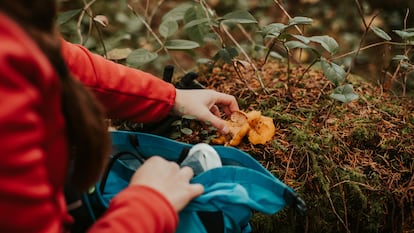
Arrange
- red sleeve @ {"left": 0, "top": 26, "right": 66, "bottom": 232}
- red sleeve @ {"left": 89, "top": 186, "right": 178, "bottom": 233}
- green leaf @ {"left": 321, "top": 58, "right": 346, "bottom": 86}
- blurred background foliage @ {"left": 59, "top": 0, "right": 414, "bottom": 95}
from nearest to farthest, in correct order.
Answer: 1. red sleeve @ {"left": 0, "top": 26, "right": 66, "bottom": 232}
2. red sleeve @ {"left": 89, "top": 186, "right": 178, "bottom": 233}
3. green leaf @ {"left": 321, "top": 58, "right": 346, "bottom": 86}
4. blurred background foliage @ {"left": 59, "top": 0, "right": 414, "bottom": 95}

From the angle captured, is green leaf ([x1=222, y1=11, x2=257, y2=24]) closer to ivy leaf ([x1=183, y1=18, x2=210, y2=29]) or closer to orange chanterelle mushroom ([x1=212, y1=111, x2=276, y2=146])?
ivy leaf ([x1=183, y1=18, x2=210, y2=29])

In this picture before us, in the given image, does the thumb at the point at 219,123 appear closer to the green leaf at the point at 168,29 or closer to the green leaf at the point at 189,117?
the green leaf at the point at 189,117

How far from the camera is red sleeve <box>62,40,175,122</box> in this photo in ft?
4.57

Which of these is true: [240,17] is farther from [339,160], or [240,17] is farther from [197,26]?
[339,160]

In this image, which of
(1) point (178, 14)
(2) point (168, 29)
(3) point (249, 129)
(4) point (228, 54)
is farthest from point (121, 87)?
(1) point (178, 14)

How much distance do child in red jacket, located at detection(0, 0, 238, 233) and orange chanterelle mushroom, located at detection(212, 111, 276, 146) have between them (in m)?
0.37

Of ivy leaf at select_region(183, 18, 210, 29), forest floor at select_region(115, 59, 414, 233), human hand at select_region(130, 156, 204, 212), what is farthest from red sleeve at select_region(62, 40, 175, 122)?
ivy leaf at select_region(183, 18, 210, 29)

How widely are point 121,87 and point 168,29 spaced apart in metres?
0.61

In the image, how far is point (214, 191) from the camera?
3.73 feet

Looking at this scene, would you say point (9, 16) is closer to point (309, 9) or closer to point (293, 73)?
point (293, 73)

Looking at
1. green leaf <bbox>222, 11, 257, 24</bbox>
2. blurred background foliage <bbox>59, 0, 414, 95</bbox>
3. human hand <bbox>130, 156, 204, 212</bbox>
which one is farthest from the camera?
blurred background foliage <bbox>59, 0, 414, 95</bbox>

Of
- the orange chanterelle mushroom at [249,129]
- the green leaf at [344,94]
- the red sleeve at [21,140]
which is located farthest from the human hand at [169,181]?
the green leaf at [344,94]

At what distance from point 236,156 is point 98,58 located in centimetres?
46

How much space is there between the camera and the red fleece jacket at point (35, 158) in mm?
744
